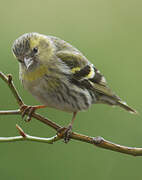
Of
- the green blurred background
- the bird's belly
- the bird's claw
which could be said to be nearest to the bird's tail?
the bird's belly

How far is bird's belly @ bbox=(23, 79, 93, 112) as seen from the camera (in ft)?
10.8

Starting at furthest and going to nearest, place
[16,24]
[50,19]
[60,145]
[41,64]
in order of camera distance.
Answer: [50,19] < [16,24] < [60,145] < [41,64]

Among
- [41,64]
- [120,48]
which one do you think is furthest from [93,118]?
[41,64]

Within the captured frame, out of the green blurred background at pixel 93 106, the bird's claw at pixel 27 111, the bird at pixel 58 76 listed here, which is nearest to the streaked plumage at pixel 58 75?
the bird at pixel 58 76

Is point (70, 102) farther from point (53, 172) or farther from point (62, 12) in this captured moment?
point (62, 12)

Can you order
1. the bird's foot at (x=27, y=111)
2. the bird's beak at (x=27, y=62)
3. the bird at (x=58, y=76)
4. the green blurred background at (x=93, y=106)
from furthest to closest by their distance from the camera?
1. the green blurred background at (x=93, y=106)
2. the bird at (x=58, y=76)
3. the bird's beak at (x=27, y=62)
4. the bird's foot at (x=27, y=111)

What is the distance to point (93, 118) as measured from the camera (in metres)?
4.54

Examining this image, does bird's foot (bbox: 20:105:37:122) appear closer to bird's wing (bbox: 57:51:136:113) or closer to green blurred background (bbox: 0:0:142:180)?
bird's wing (bbox: 57:51:136:113)

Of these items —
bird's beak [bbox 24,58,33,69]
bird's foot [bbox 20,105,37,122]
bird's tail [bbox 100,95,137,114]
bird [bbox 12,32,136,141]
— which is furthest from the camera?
bird's tail [bbox 100,95,137,114]

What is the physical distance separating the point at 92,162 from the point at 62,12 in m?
2.02

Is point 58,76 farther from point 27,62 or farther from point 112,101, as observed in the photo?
point 112,101

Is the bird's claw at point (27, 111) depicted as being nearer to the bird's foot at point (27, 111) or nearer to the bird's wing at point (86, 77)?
the bird's foot at point (27, 111)

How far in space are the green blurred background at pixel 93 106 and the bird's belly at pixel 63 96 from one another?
30.7 inches

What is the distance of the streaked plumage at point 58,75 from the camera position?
327 centimetres
